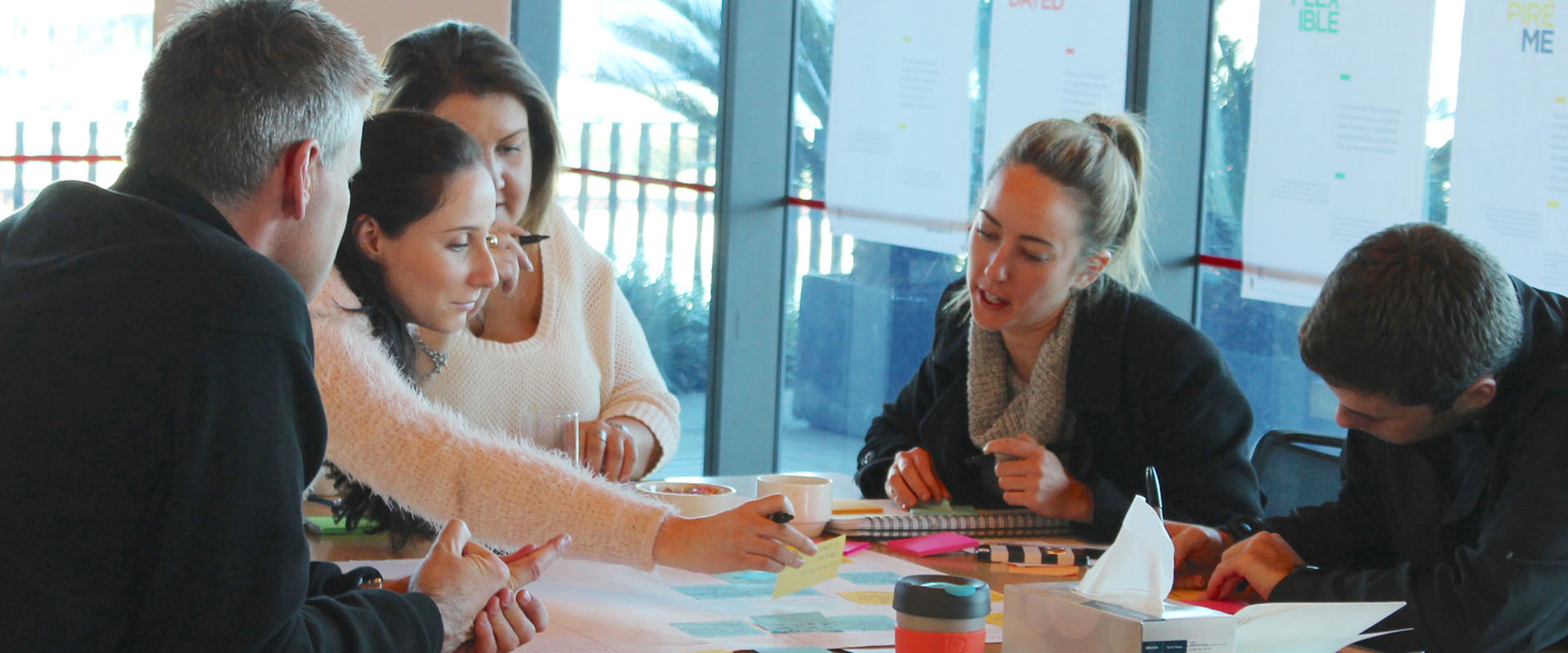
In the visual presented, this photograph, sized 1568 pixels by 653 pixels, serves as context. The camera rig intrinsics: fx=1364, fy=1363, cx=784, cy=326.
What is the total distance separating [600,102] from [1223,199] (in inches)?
107

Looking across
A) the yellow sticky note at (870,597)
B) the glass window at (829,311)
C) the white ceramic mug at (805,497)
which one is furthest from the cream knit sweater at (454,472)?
the glass window at (829,311)

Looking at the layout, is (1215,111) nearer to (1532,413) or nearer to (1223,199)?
(1223,199)

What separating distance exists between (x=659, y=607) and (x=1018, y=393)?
1032mm

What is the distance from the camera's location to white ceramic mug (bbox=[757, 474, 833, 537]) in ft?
6.71

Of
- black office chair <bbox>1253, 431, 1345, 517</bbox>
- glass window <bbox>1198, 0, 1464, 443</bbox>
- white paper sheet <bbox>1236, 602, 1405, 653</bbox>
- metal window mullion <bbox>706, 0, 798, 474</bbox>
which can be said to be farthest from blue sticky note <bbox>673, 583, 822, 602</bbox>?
metal window mullion <bbox>706, 0, 798, 474</bbox>

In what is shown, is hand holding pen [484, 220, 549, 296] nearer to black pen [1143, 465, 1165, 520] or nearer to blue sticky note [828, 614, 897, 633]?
blue sticky note [828, 614, 897, 633]

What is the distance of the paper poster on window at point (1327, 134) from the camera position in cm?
315

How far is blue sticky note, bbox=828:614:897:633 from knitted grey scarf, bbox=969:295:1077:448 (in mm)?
826

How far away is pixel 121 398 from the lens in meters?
1.04

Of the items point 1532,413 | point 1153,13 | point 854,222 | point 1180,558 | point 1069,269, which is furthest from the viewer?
point 854,222

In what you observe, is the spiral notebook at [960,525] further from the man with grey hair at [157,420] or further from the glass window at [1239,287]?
the glass window at [1239,287]

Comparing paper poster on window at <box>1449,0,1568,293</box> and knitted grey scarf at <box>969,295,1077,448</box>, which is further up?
paper poster on window at <box>1449,0,1568,293</box>

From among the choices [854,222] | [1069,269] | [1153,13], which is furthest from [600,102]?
[1069,269]

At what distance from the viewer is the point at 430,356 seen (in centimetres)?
226
